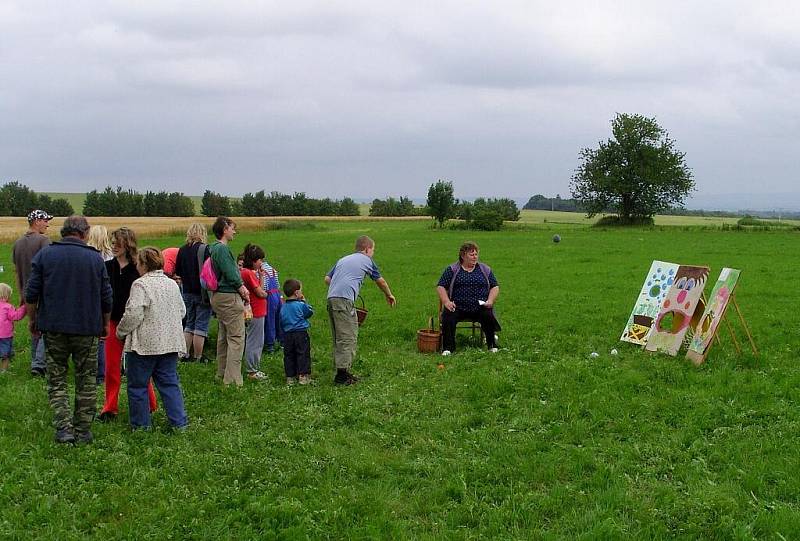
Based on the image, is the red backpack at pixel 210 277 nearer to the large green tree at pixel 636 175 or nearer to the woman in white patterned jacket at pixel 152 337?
the woman in white patterned jacket at pixel 152 337

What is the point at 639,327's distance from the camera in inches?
433

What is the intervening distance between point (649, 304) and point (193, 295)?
751cm

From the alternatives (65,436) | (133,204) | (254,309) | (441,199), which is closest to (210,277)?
(254,309)

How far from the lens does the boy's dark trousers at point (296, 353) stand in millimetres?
8930

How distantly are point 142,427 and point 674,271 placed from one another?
883cm

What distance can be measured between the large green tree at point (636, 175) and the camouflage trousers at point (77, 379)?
5884cm

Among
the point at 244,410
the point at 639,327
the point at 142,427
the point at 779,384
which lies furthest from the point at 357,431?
the point at 639,327

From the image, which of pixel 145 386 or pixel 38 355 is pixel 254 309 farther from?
pixel 38 355

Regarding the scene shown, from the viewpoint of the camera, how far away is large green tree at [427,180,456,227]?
5991cm

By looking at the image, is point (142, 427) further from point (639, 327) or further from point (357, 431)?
point (639, 327)

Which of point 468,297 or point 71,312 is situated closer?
point 71,312

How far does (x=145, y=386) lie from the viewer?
22.5 ft

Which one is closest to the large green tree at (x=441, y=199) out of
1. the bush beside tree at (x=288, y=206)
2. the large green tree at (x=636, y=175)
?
the large green tree at (x=636, y=175)

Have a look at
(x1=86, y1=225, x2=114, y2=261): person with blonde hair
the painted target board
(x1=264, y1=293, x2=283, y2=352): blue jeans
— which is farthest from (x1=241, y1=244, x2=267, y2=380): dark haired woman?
the painted target board
